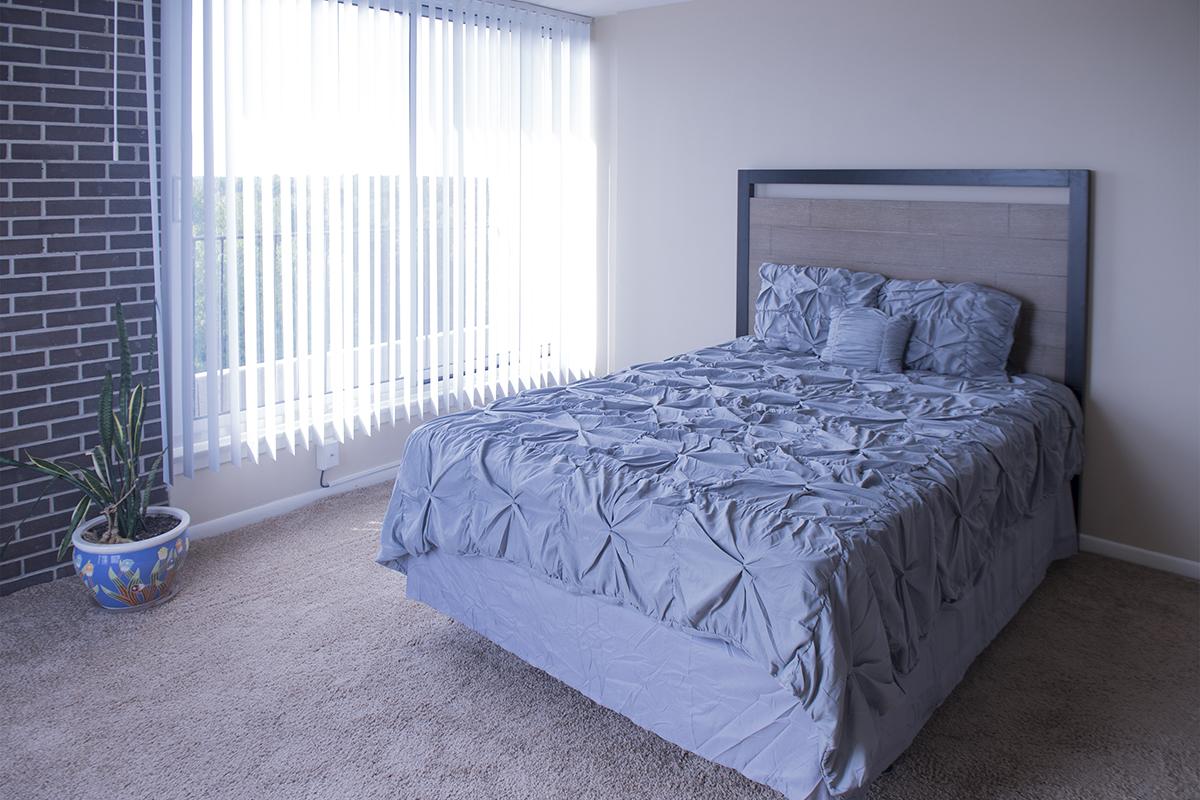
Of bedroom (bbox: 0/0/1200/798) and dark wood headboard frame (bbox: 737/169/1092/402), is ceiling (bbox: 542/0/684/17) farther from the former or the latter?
dark wood headboard frame (bbox: 737/169/1092/402)

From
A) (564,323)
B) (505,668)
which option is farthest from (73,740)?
(564,323)

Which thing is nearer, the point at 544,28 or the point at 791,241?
the point at 791,241

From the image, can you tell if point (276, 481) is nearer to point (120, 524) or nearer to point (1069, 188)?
point (120, 524)

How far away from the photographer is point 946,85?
402cm

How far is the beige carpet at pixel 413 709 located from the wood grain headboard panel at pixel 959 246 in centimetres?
96

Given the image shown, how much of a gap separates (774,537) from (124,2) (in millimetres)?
2834

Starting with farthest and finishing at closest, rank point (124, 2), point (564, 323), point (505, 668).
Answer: point (564, 323) < point (124, 2) < point (505, 668)

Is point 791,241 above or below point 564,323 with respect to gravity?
above

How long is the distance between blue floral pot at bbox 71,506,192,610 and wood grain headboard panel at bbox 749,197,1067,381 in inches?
112

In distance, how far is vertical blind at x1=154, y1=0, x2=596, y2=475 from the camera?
3686mm

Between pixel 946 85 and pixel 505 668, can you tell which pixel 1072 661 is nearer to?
pixel 505 668

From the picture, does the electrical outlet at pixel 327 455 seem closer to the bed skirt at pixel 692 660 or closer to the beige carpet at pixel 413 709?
the beige carpet at pixel 413 709

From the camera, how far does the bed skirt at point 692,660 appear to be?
224 cm

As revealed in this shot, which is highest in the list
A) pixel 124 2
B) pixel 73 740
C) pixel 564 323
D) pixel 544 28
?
pixel 544 28
